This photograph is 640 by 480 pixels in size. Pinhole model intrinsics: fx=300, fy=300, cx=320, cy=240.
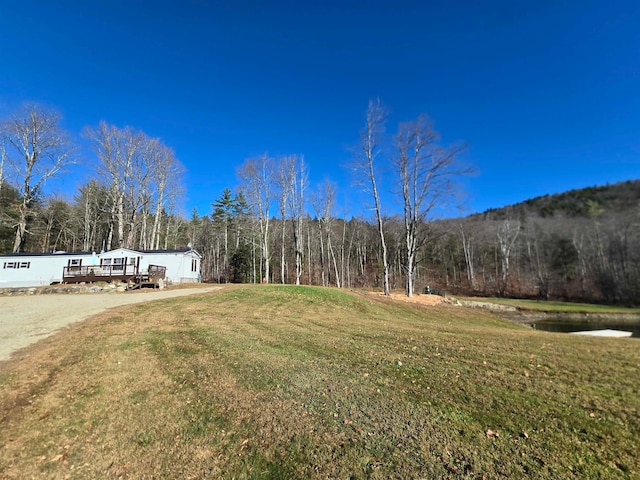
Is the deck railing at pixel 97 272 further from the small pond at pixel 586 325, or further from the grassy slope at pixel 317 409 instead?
→ the small pond at pixel 586 325

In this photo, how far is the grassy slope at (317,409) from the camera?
267 centimetres

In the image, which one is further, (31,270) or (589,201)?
(589,201)

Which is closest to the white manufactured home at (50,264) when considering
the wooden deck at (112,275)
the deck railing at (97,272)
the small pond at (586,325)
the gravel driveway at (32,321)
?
the deck railing at (97,272)

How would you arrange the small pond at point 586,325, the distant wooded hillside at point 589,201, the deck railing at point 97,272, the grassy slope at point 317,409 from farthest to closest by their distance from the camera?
1. the distant wooded hillside at point 589,201
2. the deck railing at point 97,272
3. the small pond at point 586,325
4. the grassy slope at point 317,409

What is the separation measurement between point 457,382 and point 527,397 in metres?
0.84

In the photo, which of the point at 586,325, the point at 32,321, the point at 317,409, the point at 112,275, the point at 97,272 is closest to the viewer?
the point at 317,409

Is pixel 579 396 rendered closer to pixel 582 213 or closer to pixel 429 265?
pixel 429 265

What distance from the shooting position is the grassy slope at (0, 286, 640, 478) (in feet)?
8.75

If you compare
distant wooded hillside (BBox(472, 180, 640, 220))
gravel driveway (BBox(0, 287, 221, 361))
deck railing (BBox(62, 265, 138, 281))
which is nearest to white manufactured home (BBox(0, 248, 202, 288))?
deck railing (BBox(62, 265, 138, 281))

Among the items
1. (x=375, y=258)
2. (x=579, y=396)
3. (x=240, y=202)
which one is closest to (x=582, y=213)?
(x=375, y=258)

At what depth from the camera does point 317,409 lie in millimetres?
3635

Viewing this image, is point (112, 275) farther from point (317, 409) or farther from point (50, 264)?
point (317, 409)

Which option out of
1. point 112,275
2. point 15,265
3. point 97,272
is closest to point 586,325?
point 112,275

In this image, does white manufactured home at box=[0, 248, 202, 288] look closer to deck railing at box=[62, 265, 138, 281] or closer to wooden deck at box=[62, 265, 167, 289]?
deck railing at box=[62, 265, 138, 281]
